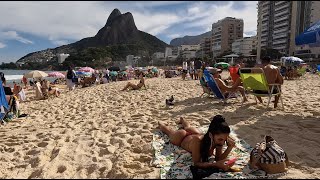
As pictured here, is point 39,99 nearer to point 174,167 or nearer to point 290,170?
point 174,167

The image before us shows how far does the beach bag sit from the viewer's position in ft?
7.60

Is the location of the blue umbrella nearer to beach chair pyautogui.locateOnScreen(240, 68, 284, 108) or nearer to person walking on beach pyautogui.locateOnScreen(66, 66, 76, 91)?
beach chair pyautogui.locateOnScreen(240, 68, 284, 108)

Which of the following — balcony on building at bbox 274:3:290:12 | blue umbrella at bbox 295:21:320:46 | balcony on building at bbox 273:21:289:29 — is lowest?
blue umbrella at bbox 295:21:320:46

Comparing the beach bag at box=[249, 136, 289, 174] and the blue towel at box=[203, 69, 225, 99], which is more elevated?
the blue towel at box=[203, 69, 225, 99]

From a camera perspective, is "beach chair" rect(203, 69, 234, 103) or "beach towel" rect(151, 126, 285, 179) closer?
"beach towel" rect(151, 126, 285, 179)

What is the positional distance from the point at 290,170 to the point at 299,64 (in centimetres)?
1799

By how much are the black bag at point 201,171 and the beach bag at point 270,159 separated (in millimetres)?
391

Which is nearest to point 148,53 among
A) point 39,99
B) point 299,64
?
point 299,64

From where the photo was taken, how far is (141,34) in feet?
457

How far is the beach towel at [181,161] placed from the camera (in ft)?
7.56

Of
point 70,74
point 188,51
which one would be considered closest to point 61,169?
point 70,74

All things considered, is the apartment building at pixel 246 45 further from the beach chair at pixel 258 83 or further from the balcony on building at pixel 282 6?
the beach chair at pixel 258 83

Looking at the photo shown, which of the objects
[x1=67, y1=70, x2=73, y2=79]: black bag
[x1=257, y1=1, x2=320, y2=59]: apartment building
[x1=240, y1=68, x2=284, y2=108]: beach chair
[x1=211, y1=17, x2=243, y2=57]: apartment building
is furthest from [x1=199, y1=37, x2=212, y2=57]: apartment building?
[x1=240, y1=68, x2=284, y2=108]: beach chair

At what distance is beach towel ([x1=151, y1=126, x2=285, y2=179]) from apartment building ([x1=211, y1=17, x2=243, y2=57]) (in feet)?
295
